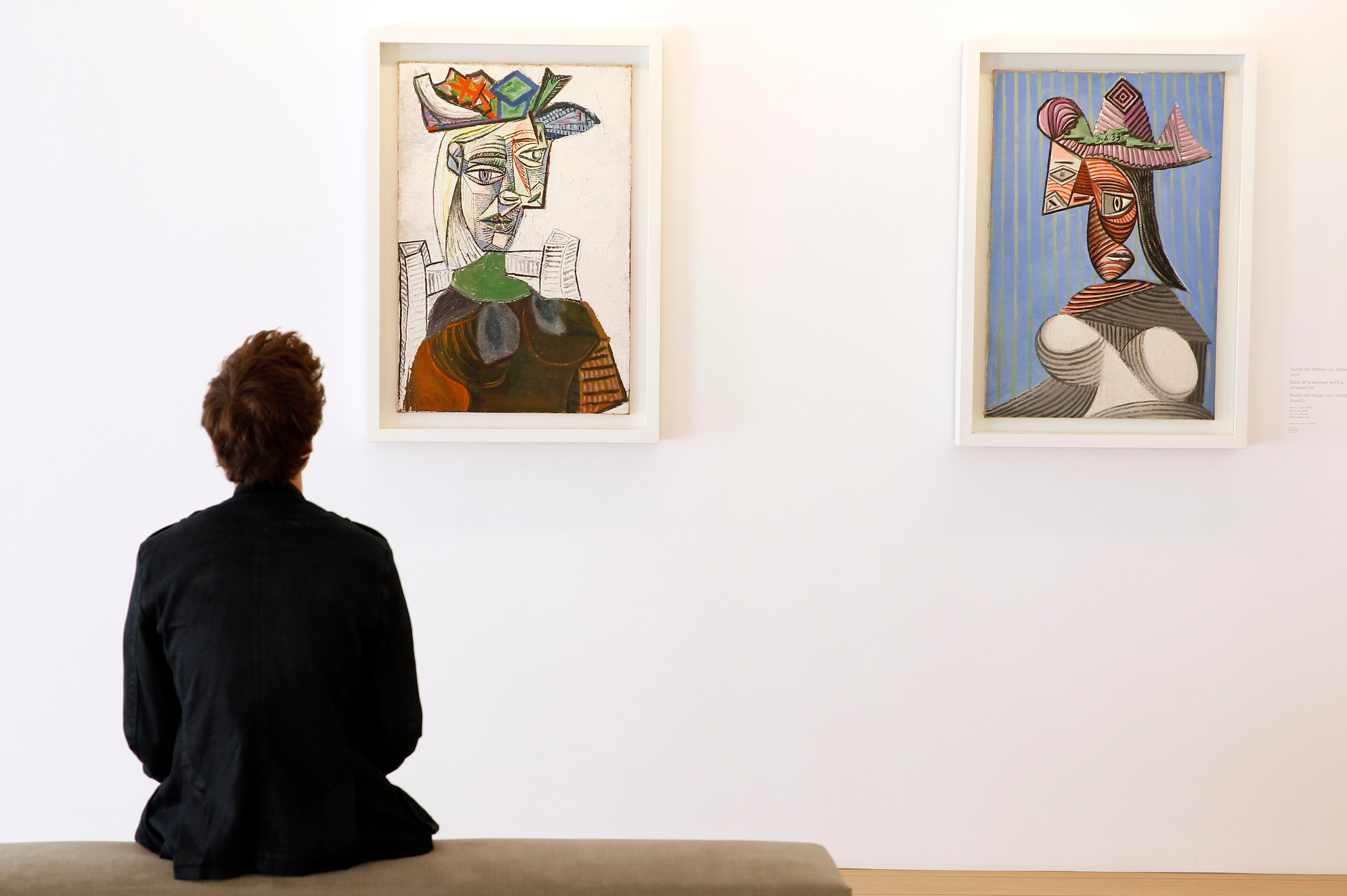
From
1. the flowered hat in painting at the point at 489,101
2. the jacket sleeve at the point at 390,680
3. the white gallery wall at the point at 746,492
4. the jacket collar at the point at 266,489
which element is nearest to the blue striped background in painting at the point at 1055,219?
the white gallery wall at the point at 746,492

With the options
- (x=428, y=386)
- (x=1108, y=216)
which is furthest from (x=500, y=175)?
(x=1108, y=216)

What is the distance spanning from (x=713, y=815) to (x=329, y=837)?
4.07ft

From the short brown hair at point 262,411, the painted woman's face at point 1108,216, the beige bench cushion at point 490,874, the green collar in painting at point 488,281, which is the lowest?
the beige bench cushion at point 490,874

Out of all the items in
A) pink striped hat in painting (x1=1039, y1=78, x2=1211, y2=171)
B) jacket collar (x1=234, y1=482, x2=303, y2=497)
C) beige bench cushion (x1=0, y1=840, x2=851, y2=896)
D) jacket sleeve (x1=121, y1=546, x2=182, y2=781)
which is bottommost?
beige bench cushion (x1=0, y1=840, x2=851, y2=896)

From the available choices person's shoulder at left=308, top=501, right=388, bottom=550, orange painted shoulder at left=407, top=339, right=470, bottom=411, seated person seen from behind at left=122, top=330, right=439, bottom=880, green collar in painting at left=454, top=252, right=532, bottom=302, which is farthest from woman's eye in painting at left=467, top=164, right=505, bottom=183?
person's shoulder at left=308, top=501, right=388, bottom=550

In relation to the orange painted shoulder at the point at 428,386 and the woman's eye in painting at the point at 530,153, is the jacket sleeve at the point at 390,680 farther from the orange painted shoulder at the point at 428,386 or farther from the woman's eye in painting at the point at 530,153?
the woman's eye in painting at the point at 530,153

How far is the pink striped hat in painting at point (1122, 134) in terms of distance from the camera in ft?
7.64

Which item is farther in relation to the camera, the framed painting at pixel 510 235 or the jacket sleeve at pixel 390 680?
the framed painting at pixel 510 235

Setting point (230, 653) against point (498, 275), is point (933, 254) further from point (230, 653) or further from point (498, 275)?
point (230, 653)

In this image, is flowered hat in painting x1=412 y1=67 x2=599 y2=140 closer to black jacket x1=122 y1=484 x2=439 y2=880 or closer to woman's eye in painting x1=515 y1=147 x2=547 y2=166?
woman's eye in painting x1=515 y1=147 x2=547 y2=166

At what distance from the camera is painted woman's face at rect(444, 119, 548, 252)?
2.32 metres

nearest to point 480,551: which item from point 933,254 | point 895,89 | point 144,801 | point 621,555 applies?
point 621,555

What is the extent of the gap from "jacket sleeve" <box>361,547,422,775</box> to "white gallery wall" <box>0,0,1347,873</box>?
0.94 m

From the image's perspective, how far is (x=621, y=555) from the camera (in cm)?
242
